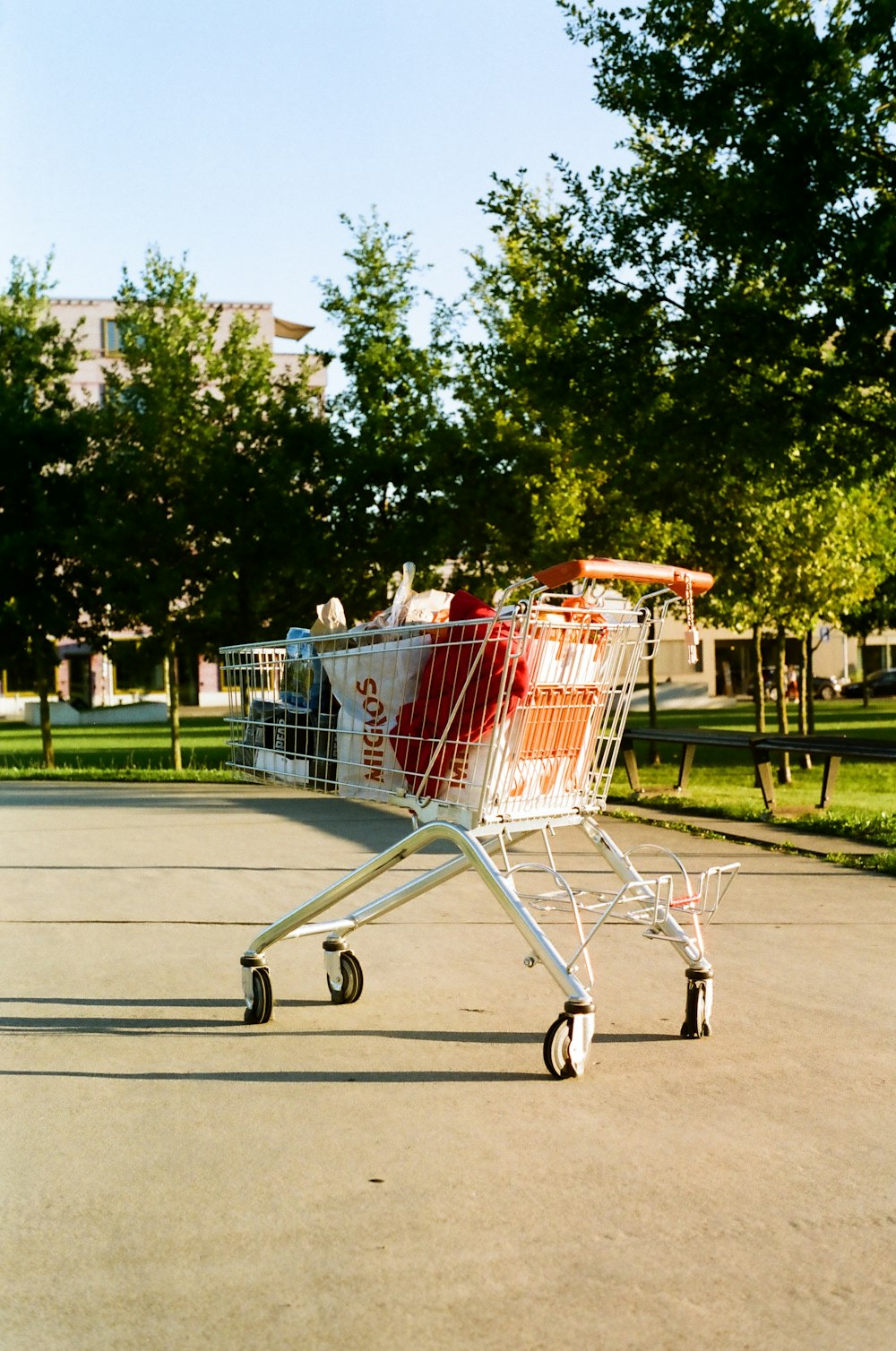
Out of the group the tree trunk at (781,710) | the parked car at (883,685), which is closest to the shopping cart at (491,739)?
the tree trunk at (781,710)

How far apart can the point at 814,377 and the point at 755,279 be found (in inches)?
55.9

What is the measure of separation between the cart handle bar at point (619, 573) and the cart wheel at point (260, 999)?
1.97m

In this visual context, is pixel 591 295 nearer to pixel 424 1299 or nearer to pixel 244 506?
pixel 244 506

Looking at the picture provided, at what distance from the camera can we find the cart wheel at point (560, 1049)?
4.93 metres

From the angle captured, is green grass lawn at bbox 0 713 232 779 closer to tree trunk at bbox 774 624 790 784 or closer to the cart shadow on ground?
tree trunk at bbox 774 624 790 784

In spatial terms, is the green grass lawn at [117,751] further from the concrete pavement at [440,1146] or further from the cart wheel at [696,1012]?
the cart wheel at [696,1012]

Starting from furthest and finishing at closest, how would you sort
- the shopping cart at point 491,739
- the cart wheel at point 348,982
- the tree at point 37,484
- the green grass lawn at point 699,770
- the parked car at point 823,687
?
the parked car at point 823,687, the tree at point 37,484, the green grass lawn at point 699,770, the cart wheel at point 348,982, the shopping cart at point 491,739

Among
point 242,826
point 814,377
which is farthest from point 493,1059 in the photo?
point 814,377

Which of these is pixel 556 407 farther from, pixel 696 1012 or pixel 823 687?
pixel 823 687

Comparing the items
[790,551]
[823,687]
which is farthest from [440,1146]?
[823,687]

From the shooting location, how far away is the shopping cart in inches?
205

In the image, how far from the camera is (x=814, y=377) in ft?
44.1

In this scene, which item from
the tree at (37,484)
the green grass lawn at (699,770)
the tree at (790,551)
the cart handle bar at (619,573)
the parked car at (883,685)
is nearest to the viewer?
the cart handle bar at (619,573)

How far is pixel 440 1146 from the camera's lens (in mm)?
4324
